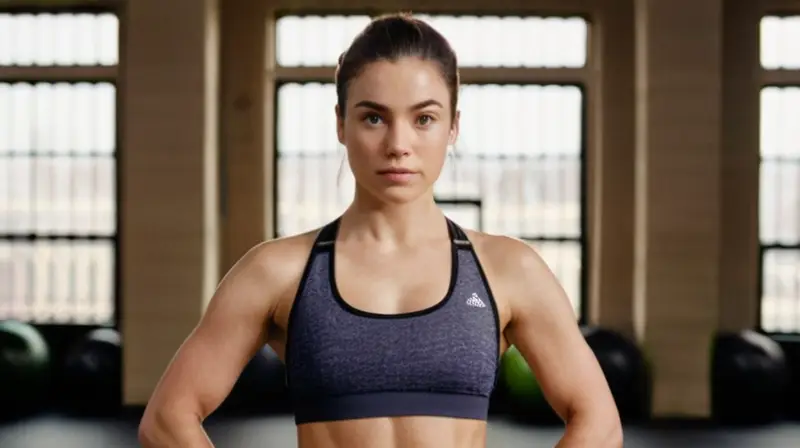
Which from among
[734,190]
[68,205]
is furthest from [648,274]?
[68,205]

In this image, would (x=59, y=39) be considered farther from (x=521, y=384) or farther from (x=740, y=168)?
(x=740, y=168)

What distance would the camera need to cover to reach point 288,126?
8.38m

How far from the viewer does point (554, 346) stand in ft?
4.65

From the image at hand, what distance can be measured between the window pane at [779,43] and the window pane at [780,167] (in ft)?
0.69

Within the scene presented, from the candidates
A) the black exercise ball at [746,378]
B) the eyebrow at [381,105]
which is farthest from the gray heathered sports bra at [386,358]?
the black exercise ball at [746,378]

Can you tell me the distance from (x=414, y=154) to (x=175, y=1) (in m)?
6.66

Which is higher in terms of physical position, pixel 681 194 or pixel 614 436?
pixel 681 194

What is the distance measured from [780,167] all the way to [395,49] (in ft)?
25.1

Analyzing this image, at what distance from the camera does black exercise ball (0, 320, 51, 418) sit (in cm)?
712

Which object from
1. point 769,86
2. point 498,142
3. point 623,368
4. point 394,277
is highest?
point 769,86

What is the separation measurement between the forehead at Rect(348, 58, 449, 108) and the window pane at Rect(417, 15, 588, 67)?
7010 mm

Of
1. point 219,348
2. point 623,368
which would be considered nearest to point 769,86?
point 623,368

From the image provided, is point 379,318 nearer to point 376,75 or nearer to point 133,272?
point 376,75

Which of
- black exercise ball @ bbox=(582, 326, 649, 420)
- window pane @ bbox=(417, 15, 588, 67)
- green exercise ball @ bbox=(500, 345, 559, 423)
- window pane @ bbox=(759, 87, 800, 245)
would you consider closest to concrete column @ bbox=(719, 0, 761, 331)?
window pane @ bbox=(759, 87, 800, 245)
